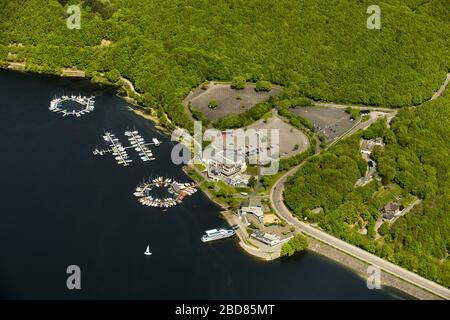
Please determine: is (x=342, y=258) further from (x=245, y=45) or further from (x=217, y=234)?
(x=245, y=45)

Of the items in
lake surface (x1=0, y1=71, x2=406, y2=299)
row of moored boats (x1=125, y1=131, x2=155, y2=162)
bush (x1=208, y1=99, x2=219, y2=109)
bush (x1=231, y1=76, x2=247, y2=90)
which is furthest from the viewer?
bush (x1=231, y1=76, x2=247, y2=90)

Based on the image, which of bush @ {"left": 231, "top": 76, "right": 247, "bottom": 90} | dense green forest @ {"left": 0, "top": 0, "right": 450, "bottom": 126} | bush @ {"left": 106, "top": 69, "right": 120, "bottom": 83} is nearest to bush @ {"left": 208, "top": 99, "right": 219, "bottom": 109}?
dense green forest @ {"left": 0, "top": 0, "right": 450, "bottom": 126}

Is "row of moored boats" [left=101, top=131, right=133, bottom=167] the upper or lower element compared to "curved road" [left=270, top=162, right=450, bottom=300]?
upper

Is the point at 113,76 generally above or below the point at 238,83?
above

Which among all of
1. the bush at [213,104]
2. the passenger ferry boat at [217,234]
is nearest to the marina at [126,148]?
the bush at [213,104]

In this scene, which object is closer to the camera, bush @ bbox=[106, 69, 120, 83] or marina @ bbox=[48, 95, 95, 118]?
marina @ bbox=[48, 95, 95, 118]

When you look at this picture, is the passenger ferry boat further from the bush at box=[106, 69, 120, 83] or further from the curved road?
the bush at box=[106, 69, 120, 83]

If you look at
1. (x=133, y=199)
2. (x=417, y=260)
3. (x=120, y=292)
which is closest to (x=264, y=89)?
(x=133, y=199)

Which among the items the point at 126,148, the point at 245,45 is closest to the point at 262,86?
the point at 245,45
